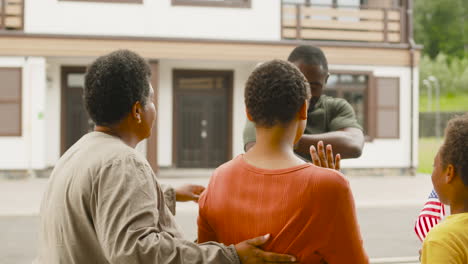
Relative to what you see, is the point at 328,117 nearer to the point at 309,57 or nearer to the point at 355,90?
the point at 309,57

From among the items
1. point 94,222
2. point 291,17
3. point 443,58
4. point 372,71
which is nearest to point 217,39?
point 291,17

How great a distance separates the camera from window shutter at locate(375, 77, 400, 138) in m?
19.3

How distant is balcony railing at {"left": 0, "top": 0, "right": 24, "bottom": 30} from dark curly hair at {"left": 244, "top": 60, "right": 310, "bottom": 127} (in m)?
16.4

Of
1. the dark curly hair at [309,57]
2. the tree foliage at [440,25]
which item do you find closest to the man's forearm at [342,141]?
the dark curly hair at [309,57]

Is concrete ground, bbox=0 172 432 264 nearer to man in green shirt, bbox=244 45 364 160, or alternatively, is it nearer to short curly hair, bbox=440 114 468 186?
man in green shirt, bbox=244 45 364 160

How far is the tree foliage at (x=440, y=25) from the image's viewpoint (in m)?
71.9

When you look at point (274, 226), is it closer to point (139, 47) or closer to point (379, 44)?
point (139, 47)

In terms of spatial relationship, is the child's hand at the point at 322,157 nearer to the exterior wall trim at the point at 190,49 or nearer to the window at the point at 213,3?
the exterior wall trim at the point at 190,49

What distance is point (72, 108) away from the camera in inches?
731

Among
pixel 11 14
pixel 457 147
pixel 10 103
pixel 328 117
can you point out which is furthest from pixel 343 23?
pixel 457 147

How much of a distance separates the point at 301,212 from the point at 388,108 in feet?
59.1

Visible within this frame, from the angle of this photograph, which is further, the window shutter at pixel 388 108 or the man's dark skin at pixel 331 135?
the window shutter at pixel 388 108

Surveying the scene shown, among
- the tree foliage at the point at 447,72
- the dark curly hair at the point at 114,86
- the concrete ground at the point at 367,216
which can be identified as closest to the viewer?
the dark curly hair at the point at 114,86

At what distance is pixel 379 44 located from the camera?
1911 centimetres
